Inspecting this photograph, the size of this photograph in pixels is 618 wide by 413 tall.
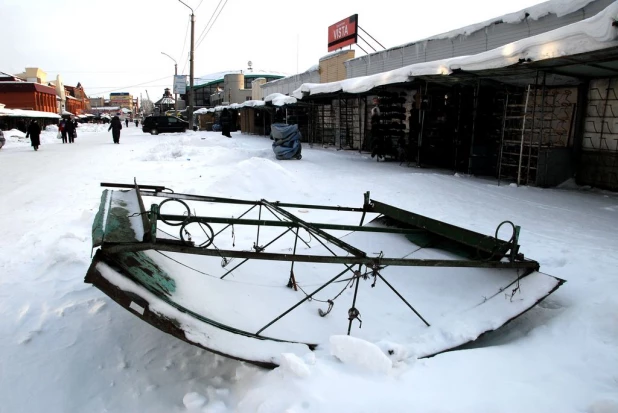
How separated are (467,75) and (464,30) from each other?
4.28 metres

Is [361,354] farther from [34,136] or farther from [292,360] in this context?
[34,136]

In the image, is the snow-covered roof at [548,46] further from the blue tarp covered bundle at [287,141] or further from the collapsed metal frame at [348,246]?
the blue tarp covered bundle at [287,141]

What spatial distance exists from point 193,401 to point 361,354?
1055 mm

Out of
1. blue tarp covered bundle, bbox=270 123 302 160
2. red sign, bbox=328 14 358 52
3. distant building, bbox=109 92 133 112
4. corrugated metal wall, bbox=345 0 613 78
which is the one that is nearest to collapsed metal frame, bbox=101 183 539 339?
corrugated metal wall, bbox=345 0 613 78

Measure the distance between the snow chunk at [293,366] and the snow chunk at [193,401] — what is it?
0.53 meters

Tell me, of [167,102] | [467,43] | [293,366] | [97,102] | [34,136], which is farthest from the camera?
[97,102]

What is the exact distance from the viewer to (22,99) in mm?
42969

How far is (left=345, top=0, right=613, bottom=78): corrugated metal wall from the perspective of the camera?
1005cm

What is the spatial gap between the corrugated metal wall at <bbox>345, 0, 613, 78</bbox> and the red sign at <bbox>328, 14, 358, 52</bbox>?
2.73 meters

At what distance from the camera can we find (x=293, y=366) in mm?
2408

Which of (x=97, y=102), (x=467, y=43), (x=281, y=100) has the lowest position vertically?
(x=281, y=100)

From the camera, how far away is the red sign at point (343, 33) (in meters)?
22.9

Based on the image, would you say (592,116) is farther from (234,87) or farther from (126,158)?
(234,87)

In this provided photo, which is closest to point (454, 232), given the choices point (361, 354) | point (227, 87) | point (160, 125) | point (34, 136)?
point (361, 354)
